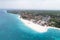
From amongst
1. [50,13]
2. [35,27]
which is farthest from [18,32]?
[50,13]

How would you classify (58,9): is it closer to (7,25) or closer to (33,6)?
(33,6)

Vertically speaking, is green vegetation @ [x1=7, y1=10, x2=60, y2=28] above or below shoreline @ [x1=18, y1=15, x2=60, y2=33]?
above

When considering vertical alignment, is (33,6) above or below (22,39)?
above

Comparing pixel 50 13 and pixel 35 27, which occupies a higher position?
pixel 50 13

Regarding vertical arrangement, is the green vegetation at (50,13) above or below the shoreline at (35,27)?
above

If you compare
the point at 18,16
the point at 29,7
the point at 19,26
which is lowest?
the point at 19,26

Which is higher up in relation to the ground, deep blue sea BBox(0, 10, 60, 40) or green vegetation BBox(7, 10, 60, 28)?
green vegetation BBox(7, 10, 60, 28)

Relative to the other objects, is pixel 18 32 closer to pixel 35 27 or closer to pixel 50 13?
pixel 35 27

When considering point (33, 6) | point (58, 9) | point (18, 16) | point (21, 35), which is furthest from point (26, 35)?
point (58, 9)
